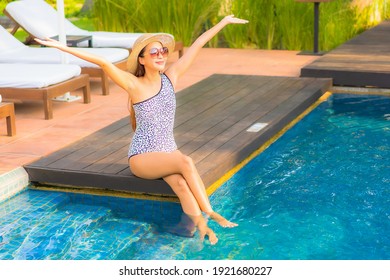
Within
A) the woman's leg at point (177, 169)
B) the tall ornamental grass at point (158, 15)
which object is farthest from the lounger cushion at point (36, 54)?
the woman's leg at point (177, 169)

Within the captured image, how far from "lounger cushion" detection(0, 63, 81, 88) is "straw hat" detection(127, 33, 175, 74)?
9.11 feet

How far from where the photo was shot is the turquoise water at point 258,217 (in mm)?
5371

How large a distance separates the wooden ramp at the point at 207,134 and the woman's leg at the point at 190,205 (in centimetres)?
34

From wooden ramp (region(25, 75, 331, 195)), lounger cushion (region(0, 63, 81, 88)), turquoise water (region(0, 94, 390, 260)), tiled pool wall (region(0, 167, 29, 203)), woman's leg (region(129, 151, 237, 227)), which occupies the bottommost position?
turquoise water (region(0, 94, 390, 260))

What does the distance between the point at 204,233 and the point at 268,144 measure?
2.49 m

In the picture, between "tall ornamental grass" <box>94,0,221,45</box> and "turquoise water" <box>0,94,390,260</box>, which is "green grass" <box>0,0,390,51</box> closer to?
"tall ornamental grass" <box>94,0,221,45</box>

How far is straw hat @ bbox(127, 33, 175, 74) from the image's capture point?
18.6ft

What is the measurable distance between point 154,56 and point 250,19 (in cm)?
775

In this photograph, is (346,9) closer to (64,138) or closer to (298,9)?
(298,9)

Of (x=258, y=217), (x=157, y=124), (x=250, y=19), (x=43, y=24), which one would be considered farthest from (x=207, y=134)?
(x=250, y=19)

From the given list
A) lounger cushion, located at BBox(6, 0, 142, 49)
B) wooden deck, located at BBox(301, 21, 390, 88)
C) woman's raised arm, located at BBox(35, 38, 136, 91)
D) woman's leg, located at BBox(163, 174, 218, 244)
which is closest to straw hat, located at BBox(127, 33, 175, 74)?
woman's raised arm, located at BBox(35, 38, 136, 91)

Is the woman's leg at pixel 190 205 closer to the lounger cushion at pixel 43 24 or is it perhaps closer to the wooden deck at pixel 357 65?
the wooden deck at pixel 357 65

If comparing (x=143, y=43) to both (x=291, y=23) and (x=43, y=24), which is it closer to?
(x=43, y=24)

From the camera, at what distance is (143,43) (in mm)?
5660
